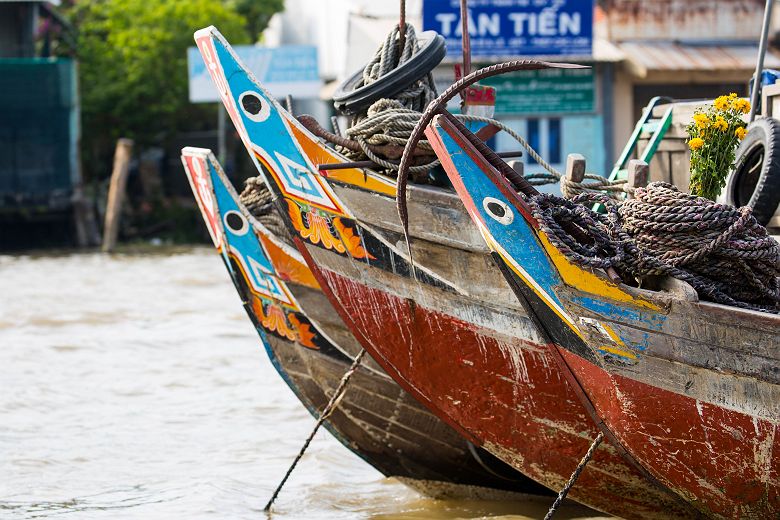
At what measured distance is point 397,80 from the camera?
4.97 meters

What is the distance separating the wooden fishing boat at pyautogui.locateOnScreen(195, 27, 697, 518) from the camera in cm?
427

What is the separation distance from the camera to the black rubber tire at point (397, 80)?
4.98 metres

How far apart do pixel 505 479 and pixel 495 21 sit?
10863 mm

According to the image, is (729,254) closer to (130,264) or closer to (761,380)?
(761,380)

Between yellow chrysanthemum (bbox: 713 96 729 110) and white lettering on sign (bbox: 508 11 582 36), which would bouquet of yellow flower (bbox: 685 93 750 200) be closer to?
yellow chrysanthemum (bbox: 713 96 729 110)

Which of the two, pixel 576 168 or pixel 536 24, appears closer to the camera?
pixel 576 168

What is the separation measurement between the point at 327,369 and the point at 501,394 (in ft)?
4.31

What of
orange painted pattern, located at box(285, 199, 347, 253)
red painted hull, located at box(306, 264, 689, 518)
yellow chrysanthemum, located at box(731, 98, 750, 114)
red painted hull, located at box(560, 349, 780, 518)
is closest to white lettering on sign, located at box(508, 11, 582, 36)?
yellow chrysanthemum, located at box(731, 98, 750, 114)

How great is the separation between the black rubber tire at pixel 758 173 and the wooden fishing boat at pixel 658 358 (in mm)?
1151

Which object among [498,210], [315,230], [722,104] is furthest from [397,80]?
[722,104]

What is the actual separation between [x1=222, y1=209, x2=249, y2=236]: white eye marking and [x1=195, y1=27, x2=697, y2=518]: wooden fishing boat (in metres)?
0.50

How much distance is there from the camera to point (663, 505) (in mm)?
4332

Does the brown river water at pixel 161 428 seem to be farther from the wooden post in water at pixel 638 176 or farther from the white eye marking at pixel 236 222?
the wooden post in water at pixel 638 176

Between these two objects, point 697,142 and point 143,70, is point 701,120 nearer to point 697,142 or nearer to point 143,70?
point 697,142
